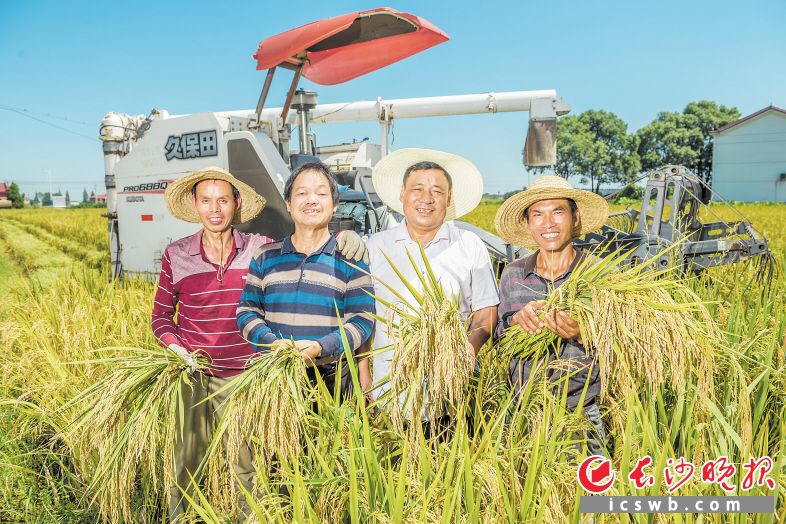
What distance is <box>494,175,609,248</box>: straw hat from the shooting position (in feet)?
7.18

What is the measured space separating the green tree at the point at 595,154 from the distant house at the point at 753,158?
13.7 metres

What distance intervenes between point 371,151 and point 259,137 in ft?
11.2

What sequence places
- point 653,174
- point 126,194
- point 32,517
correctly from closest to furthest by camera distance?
1. point 32,517
2. point 653,174
3. point 126,194

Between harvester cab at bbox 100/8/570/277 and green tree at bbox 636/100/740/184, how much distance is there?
190 ft

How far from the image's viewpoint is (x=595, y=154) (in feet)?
198

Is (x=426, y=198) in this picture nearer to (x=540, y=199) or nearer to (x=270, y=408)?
(x=540, y=199)

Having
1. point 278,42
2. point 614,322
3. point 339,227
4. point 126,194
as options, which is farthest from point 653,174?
point 126,194

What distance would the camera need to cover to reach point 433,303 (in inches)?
65.4

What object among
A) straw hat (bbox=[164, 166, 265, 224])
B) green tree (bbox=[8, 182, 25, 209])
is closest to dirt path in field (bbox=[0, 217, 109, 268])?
straw hat (bbox=[164, 166, 265, 224])

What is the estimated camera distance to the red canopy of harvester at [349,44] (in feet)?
16.3

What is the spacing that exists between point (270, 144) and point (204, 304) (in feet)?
12.1

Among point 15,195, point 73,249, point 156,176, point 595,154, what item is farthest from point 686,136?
point 15,195

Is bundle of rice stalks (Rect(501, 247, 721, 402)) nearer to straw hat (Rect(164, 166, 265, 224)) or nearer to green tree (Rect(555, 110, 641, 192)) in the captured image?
straw hat (Rect(164, 166, 265, 224))

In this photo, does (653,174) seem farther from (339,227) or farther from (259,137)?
(259,137)
